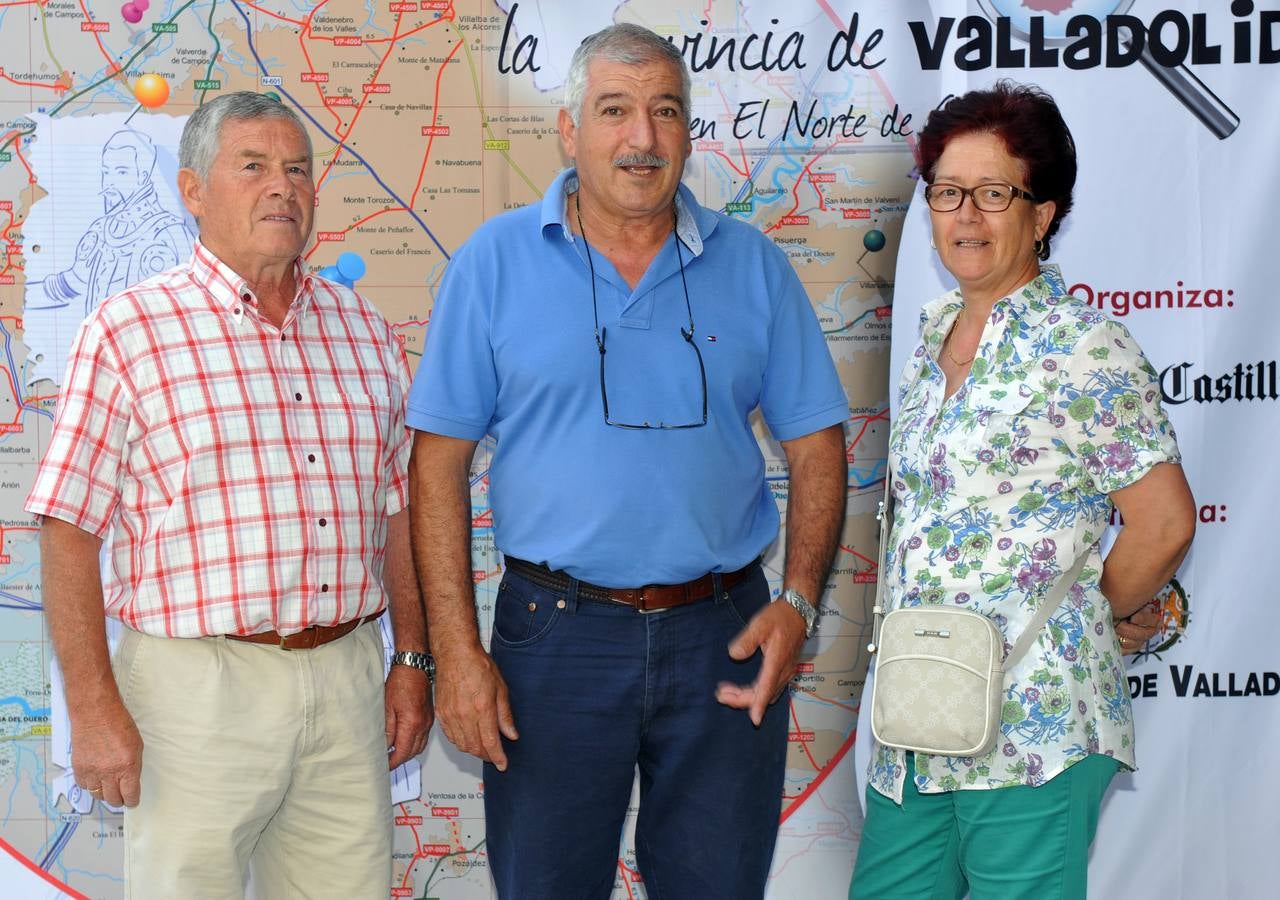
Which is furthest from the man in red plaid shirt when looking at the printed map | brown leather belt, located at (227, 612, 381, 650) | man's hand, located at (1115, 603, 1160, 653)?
man's hand, located at (1115, 603, 1160, 653)

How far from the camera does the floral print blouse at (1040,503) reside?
67.6 inches

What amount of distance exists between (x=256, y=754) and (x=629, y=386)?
2.85 ft

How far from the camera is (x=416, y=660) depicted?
212 cm

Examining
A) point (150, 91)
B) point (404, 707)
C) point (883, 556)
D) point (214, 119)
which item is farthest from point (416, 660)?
point (150, 91)

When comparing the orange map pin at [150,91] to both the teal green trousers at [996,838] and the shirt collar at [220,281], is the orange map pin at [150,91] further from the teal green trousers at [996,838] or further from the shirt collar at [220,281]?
the teal green trousers at [996,838]

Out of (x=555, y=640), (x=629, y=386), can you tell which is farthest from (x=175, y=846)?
(x=629, y=386)

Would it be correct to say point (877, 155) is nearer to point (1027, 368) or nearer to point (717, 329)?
point (717, 329)

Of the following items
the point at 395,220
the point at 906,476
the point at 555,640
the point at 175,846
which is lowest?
the point at 175,846

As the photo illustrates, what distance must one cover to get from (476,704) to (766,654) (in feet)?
1.67

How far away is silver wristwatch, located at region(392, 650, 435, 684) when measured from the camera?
2121 millimetres

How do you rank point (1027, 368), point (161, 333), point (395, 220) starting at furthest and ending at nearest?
point (395, 220) < point (161, 333) < point (1027, 368)

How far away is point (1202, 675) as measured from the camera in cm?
283

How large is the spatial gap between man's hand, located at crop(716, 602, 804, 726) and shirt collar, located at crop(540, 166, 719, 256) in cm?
68

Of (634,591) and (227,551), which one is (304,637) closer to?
(227,551)
